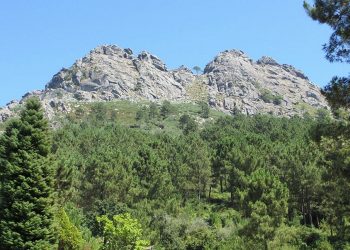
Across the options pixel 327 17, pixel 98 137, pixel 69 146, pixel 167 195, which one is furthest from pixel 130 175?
pixel 327 17

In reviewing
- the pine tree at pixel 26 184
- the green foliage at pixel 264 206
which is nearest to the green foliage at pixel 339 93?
the pine tree at pixel 26 184

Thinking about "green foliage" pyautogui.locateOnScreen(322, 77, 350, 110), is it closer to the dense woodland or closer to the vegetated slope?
the dense woodland

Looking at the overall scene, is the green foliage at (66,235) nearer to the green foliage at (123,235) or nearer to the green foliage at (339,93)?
the green foliage at (123,235)

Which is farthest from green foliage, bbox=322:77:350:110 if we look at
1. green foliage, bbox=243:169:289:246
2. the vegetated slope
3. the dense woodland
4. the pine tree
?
green foliage, bbox=243:169:289:246

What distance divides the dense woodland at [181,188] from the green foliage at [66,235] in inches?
2.9

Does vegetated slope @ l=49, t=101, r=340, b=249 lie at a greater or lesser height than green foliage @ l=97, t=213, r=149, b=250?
greater

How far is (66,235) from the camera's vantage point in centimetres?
3145

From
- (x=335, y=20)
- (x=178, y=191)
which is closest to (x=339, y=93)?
(x=335, y=20)

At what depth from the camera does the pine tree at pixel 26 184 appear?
1093 inches

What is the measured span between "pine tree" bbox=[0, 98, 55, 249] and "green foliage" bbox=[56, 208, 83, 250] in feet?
7.33

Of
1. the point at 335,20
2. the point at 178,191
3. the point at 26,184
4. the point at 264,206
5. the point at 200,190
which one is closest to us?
the point at 335,20

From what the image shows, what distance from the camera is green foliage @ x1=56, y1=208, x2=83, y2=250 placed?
3145 centimetres

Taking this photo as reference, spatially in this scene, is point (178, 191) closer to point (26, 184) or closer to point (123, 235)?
point (123, 235)

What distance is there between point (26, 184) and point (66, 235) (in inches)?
218
